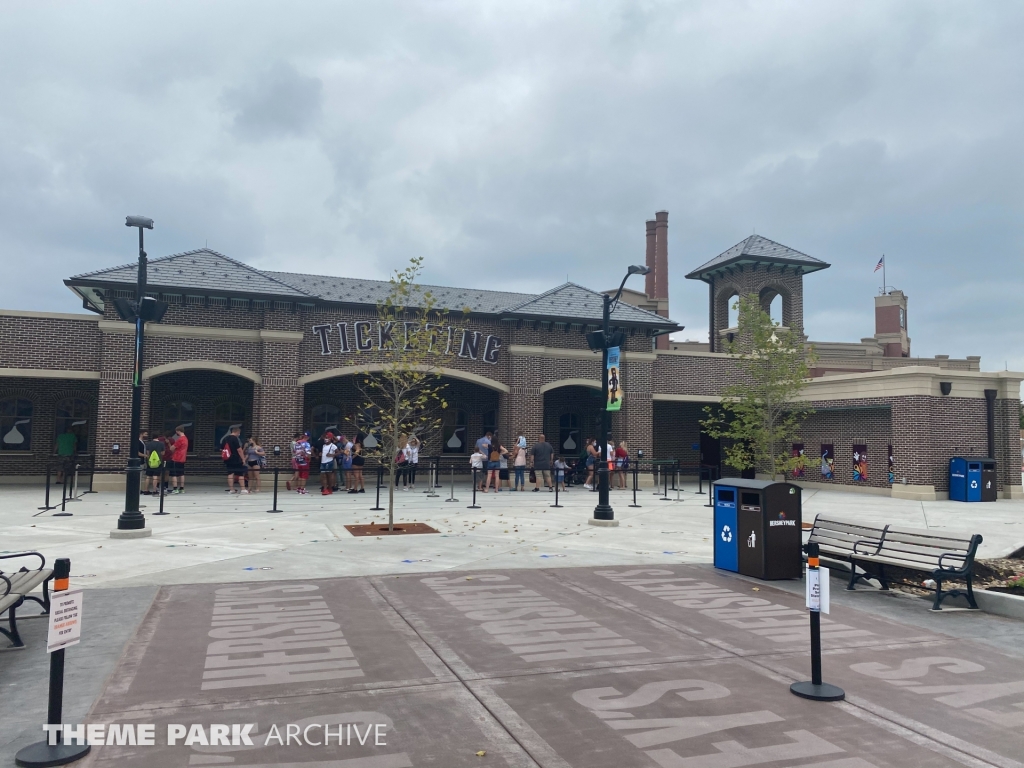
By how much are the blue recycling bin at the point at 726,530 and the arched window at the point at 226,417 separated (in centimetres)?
1986

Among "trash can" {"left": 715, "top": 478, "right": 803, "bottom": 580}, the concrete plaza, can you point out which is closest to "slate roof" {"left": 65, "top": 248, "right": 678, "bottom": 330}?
the concrete plaza

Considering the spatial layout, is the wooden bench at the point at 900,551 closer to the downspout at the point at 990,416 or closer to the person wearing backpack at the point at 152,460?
the person wearing backpack at the point at 152,460

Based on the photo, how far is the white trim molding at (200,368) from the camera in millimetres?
22891

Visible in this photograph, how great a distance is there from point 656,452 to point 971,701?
2662cm

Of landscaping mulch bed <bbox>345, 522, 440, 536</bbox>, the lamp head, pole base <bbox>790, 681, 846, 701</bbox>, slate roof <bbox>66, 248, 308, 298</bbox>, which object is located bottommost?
pole base <bbox>790, 681, 846, 701</bbox>

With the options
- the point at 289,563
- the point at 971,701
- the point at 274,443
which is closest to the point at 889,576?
the point at 971,701

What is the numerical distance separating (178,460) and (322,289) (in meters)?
8.34

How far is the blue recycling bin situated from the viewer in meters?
10.7

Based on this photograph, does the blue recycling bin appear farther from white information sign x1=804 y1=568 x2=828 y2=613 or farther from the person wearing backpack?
the person wearing backpack

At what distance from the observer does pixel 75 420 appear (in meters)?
25.3

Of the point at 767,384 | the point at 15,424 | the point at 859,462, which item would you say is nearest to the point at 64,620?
the point at 767,384

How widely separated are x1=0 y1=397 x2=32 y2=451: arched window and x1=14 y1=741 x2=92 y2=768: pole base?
24222 mm

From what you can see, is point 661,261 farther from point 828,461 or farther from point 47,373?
point 47,373

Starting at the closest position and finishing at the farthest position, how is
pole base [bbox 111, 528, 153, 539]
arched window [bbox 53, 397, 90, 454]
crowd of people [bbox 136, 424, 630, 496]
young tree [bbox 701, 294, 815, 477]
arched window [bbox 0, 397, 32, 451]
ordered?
pole base [bbox 111, 528, 153, 539], young tree [bbox 701, 294, 815, 477], crowd of people [bbox 136, 424, 630, 496], arched window [bbox 0, 397, 32, 451], arched window [bbox 53, 397, 90, 454]
